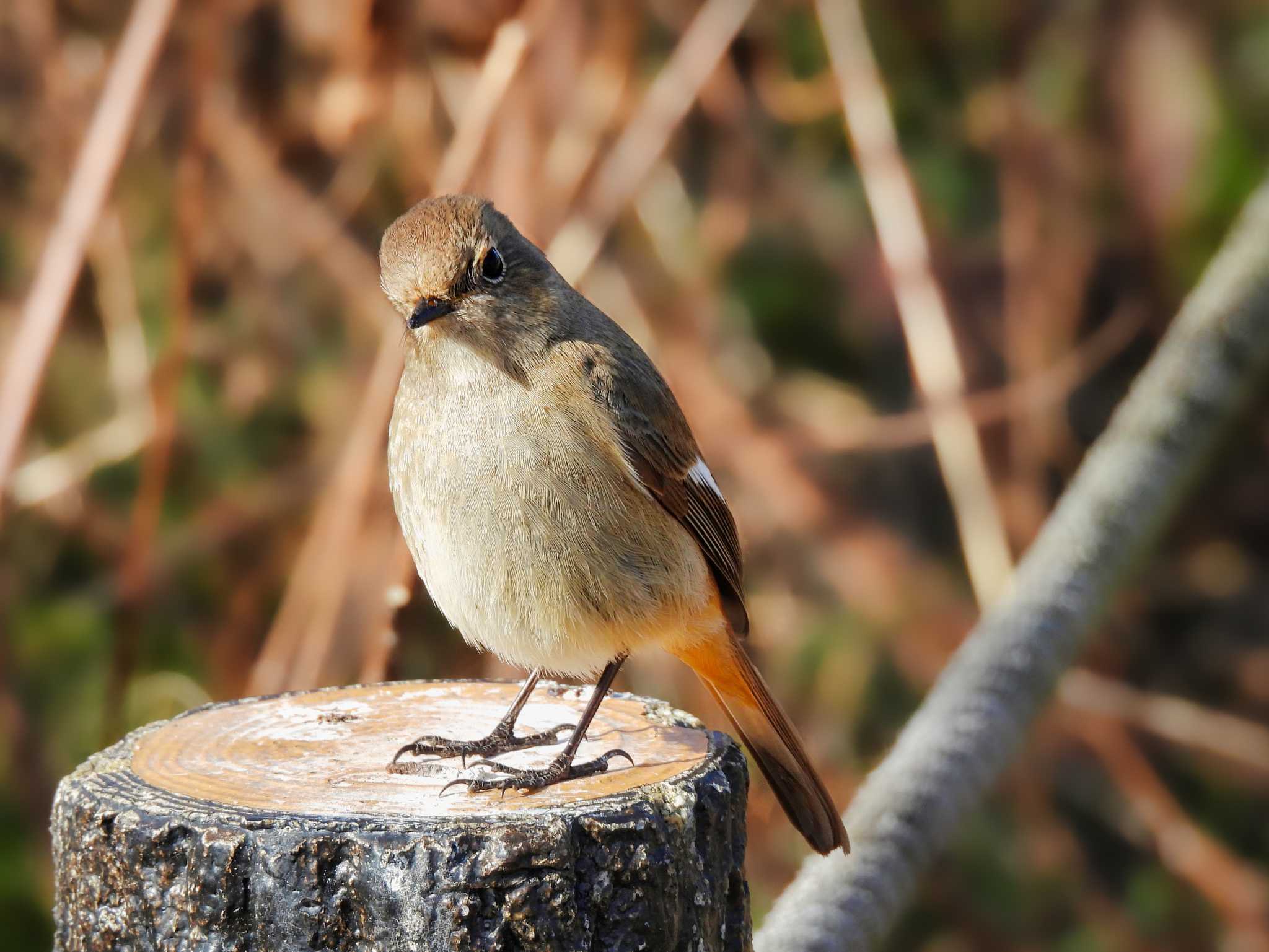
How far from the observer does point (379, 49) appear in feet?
14.6

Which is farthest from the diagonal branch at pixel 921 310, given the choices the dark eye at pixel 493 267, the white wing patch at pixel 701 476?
the dark eye at pixel 493 267

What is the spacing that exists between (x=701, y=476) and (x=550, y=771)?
870 millimetres

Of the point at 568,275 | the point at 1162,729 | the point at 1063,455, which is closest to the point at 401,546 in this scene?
the point at 568,275

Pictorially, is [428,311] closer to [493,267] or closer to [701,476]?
[493,267]

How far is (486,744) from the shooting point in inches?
91.8

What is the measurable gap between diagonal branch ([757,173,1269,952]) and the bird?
119 mm

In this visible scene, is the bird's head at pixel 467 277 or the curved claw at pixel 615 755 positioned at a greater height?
the bird's head at pixel 467 277

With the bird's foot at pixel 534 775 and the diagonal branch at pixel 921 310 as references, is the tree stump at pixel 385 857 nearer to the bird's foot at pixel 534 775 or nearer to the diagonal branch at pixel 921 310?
the bird's foot at pixel 534 775

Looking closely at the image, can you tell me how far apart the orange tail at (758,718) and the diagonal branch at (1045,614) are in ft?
0.33

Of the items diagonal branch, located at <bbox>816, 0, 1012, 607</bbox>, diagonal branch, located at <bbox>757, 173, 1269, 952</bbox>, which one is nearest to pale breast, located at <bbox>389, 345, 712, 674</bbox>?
diagonal branch, located at <bbox>757, 173, 1269, 952</bbox>

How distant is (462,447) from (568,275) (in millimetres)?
1377

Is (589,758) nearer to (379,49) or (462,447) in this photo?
(462,447)

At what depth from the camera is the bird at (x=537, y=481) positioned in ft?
8.12

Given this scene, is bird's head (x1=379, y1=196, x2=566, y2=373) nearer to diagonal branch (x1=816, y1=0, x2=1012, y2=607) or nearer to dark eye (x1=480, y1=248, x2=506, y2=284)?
dark eye (x1=480, y1=248, x2=506, y2=284)
